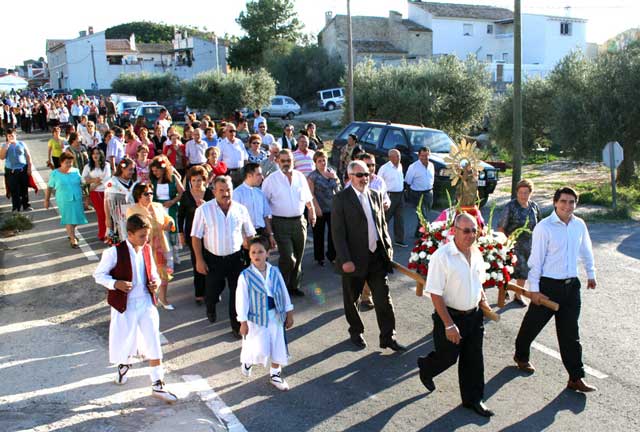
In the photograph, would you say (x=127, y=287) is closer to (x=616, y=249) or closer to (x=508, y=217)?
(x=508, y=217)

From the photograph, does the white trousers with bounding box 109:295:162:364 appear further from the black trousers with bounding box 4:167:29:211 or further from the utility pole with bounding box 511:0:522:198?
the utility pole with bounding box 511:0:522:198

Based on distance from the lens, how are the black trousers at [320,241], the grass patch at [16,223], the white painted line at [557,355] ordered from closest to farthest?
the white painted line at [557,355]
the black trousers at [320,241]
the grass patch at [16,223]

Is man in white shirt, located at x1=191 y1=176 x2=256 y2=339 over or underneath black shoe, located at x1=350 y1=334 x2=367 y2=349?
over

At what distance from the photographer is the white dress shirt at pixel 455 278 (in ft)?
16.8

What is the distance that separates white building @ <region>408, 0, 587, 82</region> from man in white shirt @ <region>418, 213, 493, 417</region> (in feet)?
173

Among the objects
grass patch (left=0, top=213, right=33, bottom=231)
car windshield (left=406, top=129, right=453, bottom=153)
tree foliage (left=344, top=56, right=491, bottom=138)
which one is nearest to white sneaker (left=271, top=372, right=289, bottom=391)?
grass patch (left=0, top=213, right=33, bottom=231)

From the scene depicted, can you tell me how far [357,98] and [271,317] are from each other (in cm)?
2200

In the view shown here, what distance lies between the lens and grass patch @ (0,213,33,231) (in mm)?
12242

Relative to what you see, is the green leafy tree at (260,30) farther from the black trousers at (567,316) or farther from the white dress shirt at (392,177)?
the black trousers at (567,316)

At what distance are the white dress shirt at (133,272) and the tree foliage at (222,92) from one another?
32.9m

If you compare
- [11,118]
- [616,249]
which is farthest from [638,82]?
[11,118]

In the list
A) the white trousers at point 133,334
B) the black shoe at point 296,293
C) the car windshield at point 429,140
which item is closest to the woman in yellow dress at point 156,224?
the black shoe at point 296,293

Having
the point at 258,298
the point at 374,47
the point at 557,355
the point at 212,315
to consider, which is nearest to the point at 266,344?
the point at 258,298

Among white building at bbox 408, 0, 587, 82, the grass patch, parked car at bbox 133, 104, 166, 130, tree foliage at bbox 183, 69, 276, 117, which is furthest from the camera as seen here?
white building at bbox 408, 0, 587, 82
